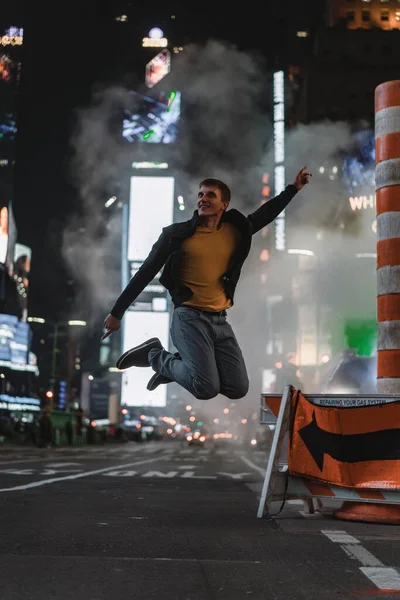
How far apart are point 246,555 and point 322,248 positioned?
84.4 metres

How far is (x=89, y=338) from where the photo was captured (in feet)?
527

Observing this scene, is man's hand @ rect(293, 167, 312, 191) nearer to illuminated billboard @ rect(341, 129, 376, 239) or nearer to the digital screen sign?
illuminated billboard @ rect(341, 129, 376, 239)

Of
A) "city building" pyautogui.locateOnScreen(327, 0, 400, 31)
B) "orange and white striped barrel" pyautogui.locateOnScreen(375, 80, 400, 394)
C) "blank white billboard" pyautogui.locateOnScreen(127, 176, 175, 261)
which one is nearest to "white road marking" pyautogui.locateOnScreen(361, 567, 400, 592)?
"orange and white striped barrel" pyautogui.locateOnScreen(375, 80, 400, 394)

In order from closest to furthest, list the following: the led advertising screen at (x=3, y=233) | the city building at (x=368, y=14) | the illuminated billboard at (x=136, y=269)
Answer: the led advertising screen at (x=3, y=233), the city building at (x=368, y=14), the illuminated billboard at (x=136, y=269)

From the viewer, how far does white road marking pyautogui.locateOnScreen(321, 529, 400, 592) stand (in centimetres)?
349

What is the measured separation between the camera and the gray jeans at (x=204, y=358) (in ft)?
17.6

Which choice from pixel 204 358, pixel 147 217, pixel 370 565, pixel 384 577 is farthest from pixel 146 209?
pixel 384 577

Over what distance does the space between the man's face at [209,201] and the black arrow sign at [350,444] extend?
186 cm

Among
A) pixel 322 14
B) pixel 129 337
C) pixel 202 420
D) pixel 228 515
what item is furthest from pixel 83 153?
pixel 228 515

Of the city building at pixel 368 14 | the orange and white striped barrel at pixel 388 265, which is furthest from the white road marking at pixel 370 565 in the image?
the city building at pixel 368 14

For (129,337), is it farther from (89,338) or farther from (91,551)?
(91,551)

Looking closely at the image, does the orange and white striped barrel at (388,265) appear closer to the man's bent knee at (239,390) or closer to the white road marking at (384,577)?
the man's bent knee at (239,390)

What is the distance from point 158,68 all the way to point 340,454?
176032mm

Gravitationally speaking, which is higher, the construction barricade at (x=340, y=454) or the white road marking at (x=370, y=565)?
the construction barricade at (x=340, y=454)
